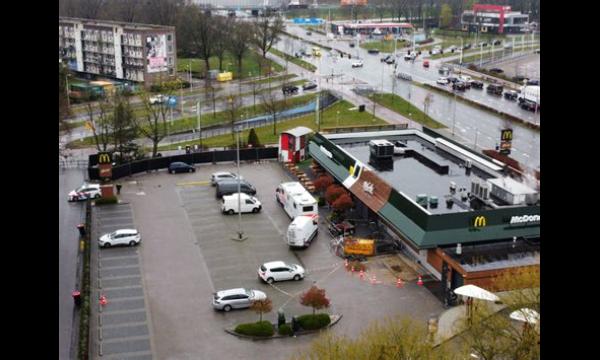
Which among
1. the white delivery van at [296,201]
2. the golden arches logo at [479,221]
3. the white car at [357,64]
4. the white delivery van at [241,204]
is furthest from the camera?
the white car at [357,64]

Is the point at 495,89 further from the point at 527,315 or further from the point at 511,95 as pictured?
the point at 527,315

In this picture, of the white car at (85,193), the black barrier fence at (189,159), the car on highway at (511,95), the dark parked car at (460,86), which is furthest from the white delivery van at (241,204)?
the dark parked car at (460,86)

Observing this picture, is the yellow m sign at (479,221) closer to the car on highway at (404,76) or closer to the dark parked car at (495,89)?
the dark parked car at (495,89)

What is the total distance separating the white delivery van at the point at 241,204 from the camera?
2384 centimetres

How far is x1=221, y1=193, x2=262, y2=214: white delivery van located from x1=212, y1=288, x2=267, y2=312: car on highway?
22.9ft

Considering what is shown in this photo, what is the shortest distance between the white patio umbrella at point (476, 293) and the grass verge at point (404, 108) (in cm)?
2308

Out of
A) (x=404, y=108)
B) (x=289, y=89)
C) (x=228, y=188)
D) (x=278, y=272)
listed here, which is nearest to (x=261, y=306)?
(x=278, y=272)

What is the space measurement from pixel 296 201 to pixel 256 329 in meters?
7.71

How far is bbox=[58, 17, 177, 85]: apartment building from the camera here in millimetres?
51531

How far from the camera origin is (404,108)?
140 ft

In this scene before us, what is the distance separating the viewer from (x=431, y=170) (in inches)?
938

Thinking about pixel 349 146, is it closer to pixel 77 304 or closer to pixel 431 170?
pixel 431 170
